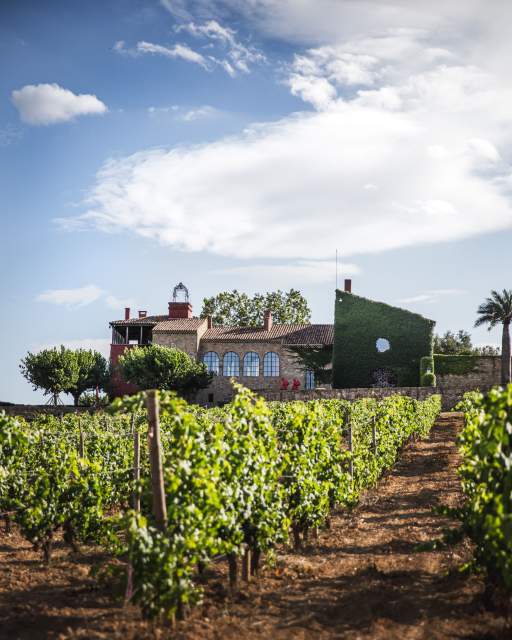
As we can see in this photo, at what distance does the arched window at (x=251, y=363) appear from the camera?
4469 centimetres

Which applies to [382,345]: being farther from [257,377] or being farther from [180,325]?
[180,325]

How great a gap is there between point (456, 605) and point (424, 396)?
28052 mm

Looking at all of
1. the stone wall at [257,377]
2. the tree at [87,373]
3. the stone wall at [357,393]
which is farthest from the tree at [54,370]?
the stone wall at [357,393]

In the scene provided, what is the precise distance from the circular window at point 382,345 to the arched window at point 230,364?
10.4m

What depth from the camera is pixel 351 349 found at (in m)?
41.9

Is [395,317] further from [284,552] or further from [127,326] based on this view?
[284,552]

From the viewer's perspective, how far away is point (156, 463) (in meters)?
5.67

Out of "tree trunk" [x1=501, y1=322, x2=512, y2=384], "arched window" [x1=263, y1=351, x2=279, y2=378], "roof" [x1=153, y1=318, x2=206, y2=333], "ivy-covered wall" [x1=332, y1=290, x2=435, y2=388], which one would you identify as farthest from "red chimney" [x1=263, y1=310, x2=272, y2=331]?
"tree trunk" [x1=501, y1=322, x2=512, y2=384]

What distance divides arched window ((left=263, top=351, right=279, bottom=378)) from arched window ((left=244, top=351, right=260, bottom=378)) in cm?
58

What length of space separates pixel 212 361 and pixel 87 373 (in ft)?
30.2

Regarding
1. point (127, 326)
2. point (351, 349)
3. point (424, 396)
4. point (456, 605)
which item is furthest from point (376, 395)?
point (456, 605)

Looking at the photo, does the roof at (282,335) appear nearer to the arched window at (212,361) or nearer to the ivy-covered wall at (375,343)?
the arched window at (212,361)

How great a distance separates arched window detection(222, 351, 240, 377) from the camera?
4481 cm

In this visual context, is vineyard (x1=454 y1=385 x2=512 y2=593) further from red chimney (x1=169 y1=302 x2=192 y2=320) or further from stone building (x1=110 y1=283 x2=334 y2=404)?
red chimney (x1=169 y1=302 x2=192 y2=320)
